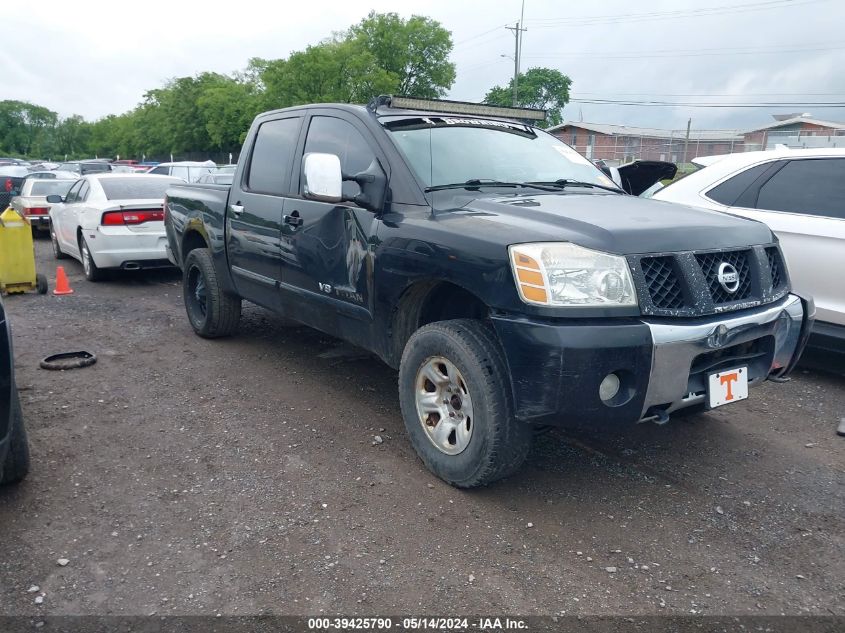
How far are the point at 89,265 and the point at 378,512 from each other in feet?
24.9

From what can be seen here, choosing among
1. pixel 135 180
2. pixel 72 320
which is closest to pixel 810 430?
pixel 72 320

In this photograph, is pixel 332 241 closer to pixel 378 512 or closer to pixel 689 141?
pixel 378 512

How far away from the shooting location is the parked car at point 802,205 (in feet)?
16.6

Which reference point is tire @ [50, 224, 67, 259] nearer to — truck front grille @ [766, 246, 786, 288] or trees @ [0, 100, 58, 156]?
truck front grille @ [766, 246, 786, 288]

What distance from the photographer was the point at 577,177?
172 inches

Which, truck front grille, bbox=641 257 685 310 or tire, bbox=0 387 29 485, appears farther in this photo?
tire, bbox=0 387 29 485

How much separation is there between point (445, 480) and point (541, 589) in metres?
0.90

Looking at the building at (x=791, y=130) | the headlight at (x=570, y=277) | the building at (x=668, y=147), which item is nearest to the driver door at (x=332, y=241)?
the headlight at (x=570, y=277)

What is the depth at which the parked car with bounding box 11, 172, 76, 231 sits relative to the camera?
14.6m

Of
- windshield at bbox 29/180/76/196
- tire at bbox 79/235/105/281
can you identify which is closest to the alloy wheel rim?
tire at bbox 79/235/105/281

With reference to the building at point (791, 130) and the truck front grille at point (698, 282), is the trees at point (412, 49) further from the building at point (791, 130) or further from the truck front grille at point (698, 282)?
the truck front grille at point (698, 282)

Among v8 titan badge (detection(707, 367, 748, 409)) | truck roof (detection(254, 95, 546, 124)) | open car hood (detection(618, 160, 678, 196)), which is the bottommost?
v8 titan badge (detection(707, 367, 748, 409))

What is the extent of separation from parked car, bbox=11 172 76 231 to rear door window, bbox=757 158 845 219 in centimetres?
1367

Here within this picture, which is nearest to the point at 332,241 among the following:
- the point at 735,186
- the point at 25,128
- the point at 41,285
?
the point at 735,186
